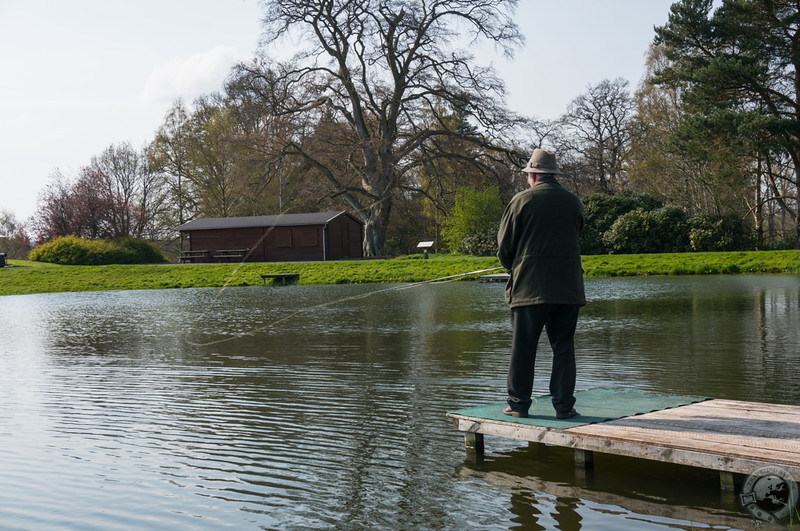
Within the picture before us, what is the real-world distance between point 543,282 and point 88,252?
48700 millimetres

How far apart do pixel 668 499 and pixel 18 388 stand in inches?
307

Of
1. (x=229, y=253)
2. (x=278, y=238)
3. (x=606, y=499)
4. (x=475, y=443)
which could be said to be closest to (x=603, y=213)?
(x=278, y=238)

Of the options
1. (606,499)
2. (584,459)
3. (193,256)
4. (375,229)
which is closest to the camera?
(606,499)

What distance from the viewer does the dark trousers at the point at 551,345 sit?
19.3 ft

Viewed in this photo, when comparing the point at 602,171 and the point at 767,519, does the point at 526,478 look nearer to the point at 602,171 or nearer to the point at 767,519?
the point at 767,519

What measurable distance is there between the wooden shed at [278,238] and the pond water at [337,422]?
34965mm

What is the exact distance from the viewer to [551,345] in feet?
19.5

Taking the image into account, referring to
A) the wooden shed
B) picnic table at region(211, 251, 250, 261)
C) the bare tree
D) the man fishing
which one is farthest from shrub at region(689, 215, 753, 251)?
the bare tree

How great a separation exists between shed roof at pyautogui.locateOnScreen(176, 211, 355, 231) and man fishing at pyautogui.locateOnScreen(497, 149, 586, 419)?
4584 centimetres

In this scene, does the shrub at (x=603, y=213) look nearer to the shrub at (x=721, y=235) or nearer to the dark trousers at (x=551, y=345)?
the shrub at (x=721, y=235)

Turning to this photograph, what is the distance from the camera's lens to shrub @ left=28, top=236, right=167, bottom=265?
49.9 meters

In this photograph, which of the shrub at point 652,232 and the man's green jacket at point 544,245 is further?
the shrub at point 652,232

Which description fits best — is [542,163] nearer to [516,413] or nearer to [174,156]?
[516,413]

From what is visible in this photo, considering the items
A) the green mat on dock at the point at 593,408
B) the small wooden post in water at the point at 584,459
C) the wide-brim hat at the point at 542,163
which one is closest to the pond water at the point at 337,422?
the small wooden post in water at the point at 584,459
